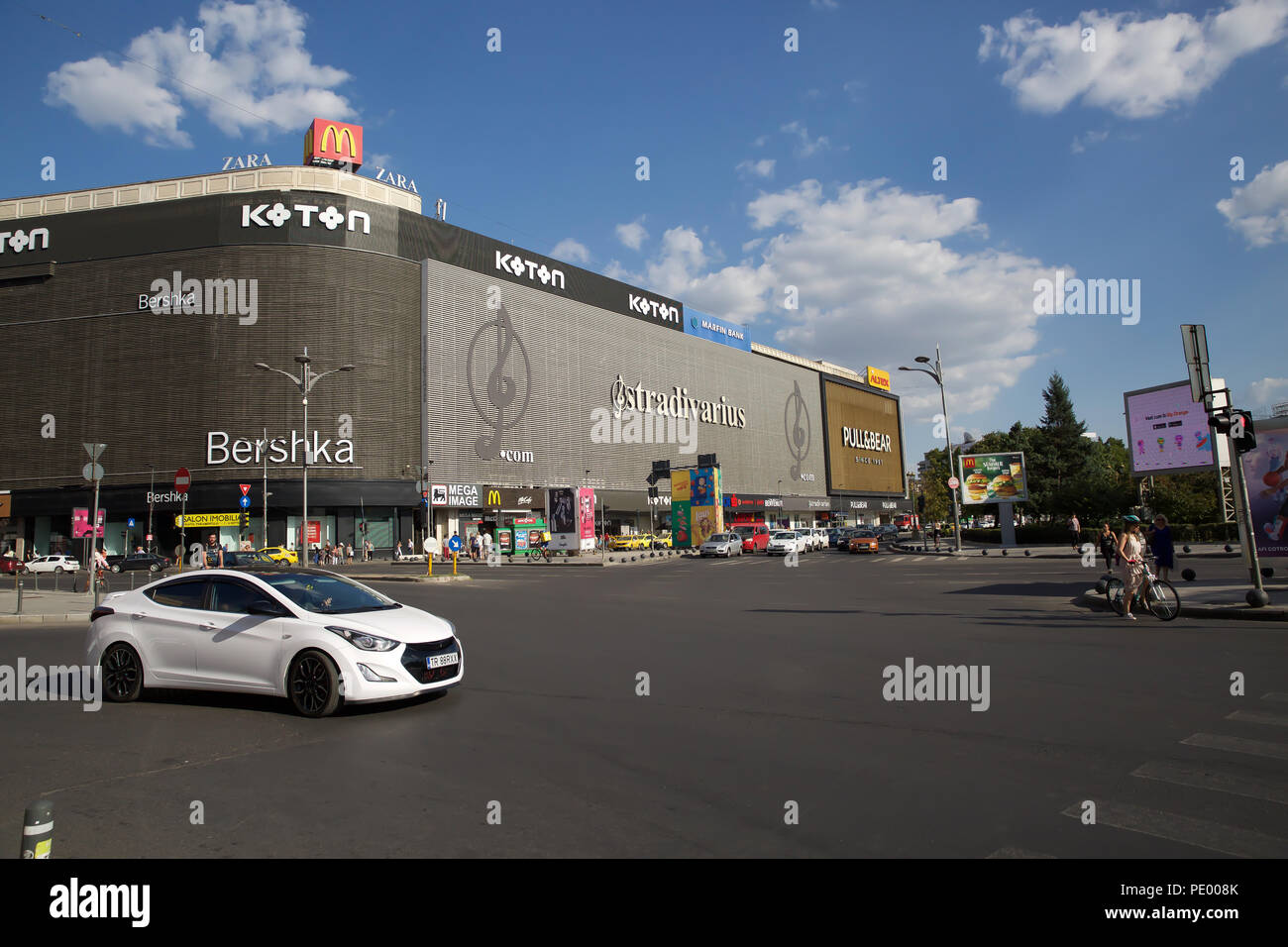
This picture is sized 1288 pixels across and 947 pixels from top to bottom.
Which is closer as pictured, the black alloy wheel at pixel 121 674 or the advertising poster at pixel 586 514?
the black alloy wheel at pixel 121 674

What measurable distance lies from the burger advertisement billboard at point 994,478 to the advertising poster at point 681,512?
65.6 feet

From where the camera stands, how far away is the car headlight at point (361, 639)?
24.3 feet

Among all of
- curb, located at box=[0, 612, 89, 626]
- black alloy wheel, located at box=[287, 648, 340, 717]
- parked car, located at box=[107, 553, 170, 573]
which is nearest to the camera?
black alloy wheel, located at box=[287, 648, 340, 717]

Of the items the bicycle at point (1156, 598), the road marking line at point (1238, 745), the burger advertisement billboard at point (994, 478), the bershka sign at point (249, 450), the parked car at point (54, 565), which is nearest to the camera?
the road marking line at point (1238, 745)

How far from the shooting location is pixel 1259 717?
6594mm

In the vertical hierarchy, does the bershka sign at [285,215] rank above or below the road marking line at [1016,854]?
above

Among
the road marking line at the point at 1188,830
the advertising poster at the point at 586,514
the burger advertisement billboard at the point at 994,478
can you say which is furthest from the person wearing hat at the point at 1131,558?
the advertising poster at the point at 586,514

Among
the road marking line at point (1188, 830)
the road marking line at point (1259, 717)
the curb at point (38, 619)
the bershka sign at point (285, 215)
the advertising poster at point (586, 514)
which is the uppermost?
the bershka sign at point (285, 215)

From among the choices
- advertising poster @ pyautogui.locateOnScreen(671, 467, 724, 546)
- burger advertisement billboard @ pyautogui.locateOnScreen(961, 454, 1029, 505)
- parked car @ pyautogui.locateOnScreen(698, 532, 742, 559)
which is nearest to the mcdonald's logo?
advertising poster @ pyautogui.locateOnScreen(671, 467, 724, 546)

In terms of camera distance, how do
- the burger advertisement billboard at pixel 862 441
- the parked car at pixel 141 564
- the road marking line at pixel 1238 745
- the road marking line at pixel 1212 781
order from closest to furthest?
the road marking line at pixel 1212 781 → the road marking line at pixel 1238 745 → the parked car at pixel 141 564 → the burger advertisement billboard at pixel 862 441

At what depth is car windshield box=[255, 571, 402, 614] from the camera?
793cm

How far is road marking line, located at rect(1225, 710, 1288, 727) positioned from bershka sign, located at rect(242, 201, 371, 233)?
6741cm

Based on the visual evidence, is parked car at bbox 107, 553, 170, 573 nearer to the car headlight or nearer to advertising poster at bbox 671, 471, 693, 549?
advertising poster at bbox 671, 471, 693, 549

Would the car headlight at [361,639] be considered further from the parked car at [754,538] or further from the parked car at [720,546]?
the parked car at [754,538]
